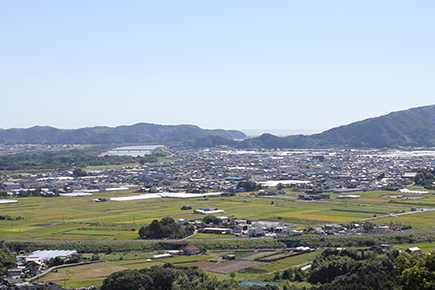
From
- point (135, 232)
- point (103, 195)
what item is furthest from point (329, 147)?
point (135, 232)

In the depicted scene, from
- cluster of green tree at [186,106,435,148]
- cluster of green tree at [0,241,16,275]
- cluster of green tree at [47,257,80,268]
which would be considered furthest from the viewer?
cluster of green tree at [186,106,435,148]

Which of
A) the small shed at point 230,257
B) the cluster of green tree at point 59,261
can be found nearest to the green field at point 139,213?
the cluster of green tree at point 59,261

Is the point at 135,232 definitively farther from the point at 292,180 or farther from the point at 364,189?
the point at 292,180

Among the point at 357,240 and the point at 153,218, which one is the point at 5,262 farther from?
the point at 357,240

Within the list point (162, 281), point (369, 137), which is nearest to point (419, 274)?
point (162, 281)

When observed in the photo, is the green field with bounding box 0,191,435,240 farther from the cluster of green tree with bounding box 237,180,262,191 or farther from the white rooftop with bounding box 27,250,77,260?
the cluster of green tree with bounding box 237,180,262,191

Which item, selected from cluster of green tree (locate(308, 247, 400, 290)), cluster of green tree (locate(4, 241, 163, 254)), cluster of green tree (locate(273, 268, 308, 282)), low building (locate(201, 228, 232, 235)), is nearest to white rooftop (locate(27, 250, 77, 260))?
cluster of green tree (locate(4, 241, 163, 254))
